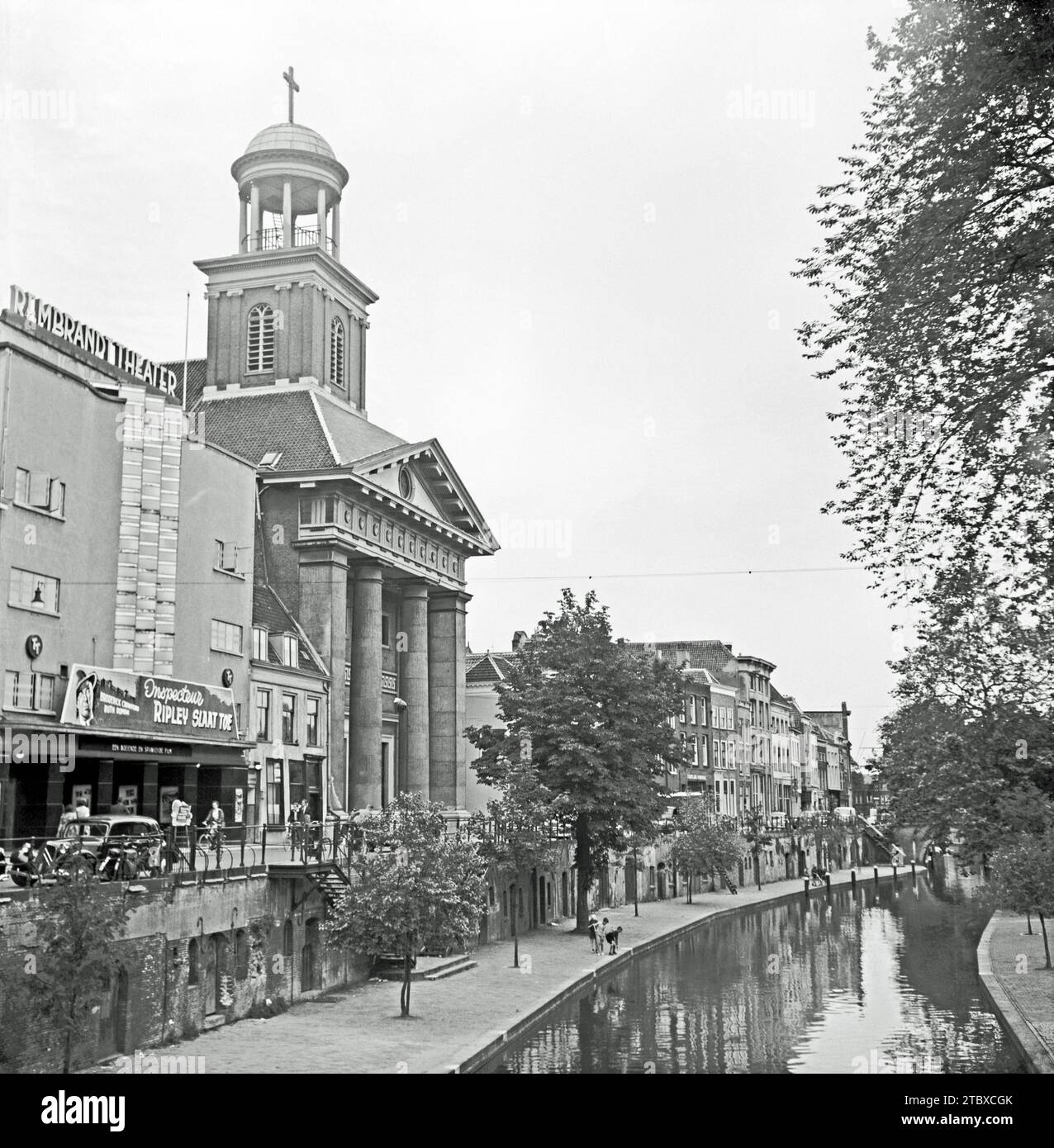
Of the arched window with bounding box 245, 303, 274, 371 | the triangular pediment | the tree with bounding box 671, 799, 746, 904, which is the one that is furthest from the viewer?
the tree with bounding box 671, 799, 746, 904

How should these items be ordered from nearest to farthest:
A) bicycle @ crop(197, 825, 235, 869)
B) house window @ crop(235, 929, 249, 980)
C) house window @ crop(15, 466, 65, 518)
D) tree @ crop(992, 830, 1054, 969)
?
house window @ crop(235, 929, 249, 980) → bicycle @ crop(197, 825, 235, 869) → house window @ crop(15, 466, 65, 518) → tree @ crop(992, 830, 1054, 969)

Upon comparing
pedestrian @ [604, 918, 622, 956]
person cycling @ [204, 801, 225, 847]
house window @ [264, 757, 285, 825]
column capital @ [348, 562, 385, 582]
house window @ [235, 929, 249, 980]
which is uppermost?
column capital @ [348, 562, 385, 582]

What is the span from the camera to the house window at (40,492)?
35094 mm

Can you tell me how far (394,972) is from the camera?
131 feet

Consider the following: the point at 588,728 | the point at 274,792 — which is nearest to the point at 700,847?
the point at 588,728

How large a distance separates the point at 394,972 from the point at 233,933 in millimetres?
9091

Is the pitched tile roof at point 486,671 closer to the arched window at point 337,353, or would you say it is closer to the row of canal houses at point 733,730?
the row of canal houses at point 733,730

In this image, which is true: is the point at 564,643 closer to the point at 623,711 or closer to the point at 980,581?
the point at 623,711

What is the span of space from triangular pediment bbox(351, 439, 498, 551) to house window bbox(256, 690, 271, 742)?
11.1 meters

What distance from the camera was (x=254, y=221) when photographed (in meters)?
65.5

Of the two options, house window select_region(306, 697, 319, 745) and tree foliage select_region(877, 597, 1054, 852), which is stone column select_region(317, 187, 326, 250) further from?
tree foliage select_region(877, 597, 1054, 852)

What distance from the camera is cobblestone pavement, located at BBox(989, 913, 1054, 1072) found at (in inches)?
1308

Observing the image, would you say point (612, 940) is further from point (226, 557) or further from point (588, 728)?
point (226, 557)

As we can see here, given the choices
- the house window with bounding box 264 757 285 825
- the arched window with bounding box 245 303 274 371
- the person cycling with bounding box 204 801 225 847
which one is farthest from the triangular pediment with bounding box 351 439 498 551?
the person cycling with bounding box 204 801 225 847
